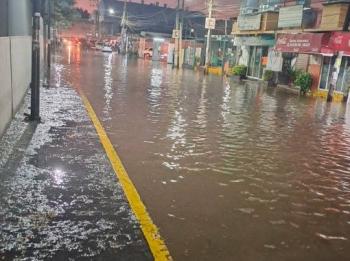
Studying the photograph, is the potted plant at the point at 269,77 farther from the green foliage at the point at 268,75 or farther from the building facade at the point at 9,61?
the building facade at the point at 9,61

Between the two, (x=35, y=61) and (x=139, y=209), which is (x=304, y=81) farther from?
(x=139, y=209)

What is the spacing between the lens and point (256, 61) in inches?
1287

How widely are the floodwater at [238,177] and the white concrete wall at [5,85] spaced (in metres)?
2.14

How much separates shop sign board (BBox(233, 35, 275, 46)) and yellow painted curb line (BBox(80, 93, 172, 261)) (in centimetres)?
2323

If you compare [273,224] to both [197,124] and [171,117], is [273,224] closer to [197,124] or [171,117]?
[197,124]

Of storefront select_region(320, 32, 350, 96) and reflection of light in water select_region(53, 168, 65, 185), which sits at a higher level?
storefront select_region(320, 32, 350, 96)

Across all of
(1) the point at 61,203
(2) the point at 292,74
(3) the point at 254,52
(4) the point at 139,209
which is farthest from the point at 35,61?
(3) the point at 254,52

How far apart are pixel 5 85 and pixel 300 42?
63.6ft

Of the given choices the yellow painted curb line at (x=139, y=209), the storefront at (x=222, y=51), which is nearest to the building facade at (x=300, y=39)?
the storefront at (x=222, y=51)

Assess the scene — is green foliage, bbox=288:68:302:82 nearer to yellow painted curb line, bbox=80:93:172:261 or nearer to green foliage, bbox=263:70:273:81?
green foliage, bbox=263:70:273:81

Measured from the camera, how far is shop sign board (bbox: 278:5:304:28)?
25797 mm

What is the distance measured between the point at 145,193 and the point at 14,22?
7.32 meters

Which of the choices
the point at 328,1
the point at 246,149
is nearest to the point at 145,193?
the point at 246,149

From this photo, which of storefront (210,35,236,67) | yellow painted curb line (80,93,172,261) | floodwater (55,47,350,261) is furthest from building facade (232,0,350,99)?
yellow painted curb line (80,93,172,261)
